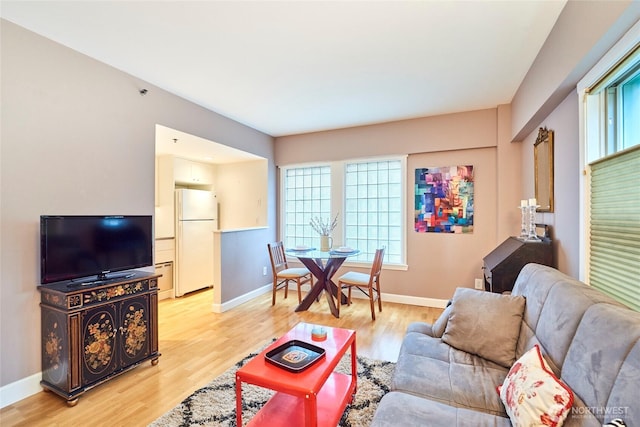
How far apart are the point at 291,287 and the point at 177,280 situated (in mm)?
1860

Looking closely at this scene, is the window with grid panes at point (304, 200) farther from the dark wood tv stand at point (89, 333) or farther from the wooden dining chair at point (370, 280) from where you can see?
the dark wood tv stand at point (89, 333)

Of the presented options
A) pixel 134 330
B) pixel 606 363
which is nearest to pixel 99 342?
pixel 134 330

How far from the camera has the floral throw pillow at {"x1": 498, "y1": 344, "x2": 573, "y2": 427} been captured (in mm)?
1072

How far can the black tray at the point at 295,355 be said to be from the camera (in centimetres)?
159

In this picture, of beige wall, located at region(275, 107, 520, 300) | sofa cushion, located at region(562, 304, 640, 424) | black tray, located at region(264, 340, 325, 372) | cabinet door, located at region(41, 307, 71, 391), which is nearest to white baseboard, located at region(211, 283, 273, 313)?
cabinet door, located at region(41, 307, 71, 391)

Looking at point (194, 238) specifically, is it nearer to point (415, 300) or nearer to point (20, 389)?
point (20, 389)

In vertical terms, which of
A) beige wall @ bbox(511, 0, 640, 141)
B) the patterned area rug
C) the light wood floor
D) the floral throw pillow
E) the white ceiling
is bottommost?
the light wood floor

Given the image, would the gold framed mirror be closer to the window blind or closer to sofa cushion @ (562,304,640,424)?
the window blind

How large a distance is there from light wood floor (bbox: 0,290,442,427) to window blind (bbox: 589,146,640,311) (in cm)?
170

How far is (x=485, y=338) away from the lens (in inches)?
70.4

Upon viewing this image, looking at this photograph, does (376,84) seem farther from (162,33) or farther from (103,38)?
(103,38)

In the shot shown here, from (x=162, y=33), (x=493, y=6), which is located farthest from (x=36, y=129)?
(x=493, y=6)

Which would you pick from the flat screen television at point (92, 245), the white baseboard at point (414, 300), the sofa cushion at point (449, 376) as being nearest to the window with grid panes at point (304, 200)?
the white baseboard at point (414, 300)

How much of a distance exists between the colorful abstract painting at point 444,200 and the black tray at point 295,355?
2872 mm
